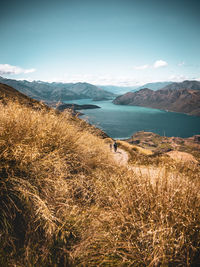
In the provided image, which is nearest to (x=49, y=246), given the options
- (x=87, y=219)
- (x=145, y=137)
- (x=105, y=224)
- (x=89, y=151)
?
(x=87, y=219)

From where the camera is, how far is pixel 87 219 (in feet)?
7.61

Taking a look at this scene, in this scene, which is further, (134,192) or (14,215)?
(134,192)

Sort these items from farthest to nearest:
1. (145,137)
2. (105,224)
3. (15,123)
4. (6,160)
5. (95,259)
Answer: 1. (145,137)
2. (15,123)
3. (6,160)
4. (105,224)
5. (95,259)

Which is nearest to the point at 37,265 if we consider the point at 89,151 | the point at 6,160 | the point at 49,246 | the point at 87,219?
the point at 49,246

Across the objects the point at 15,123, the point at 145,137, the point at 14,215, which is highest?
the point at 15,123

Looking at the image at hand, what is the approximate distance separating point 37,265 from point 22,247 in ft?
1.18

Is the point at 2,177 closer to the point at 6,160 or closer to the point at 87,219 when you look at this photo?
the point at 6,160

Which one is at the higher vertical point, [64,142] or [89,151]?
[64,142]

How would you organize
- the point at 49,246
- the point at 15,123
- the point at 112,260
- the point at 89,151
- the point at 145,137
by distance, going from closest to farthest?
1. the point at 112,260
2. the point at 49,246
3. the point at 15,123
4. the point at 89,151
5. the point at 145,137

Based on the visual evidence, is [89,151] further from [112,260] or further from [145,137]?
[145,137]

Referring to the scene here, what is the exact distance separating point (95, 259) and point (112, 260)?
27 cm

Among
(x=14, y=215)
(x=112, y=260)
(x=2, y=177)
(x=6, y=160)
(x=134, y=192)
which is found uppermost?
(x=6, y=160)

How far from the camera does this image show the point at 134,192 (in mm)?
2305

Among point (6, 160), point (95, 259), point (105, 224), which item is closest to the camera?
point (95, 259)
